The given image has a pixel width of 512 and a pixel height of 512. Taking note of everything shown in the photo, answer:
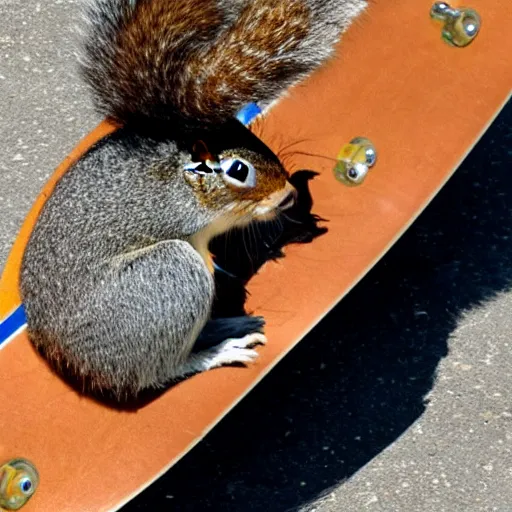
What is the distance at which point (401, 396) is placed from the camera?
316 centimetres

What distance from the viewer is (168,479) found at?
3.04 meters

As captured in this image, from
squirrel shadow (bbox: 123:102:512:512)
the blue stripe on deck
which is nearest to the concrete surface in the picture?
squirrel shadow (bbox: 123:102:512:512)

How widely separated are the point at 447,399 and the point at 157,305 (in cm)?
95

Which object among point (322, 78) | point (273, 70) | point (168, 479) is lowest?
point (168, 479)

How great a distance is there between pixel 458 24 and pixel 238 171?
0.88 meters

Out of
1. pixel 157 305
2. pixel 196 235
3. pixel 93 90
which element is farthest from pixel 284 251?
pixel 93 90

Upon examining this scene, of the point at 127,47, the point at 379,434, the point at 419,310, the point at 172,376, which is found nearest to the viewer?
the point at 127,47

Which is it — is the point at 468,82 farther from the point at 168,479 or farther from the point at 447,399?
the point at 168,479

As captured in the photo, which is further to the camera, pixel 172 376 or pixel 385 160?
pixel 385 160

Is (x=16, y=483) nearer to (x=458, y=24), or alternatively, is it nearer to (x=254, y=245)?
(x=254, y=245)

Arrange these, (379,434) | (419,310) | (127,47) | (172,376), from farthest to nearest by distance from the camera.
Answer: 1. (419,310)
2. (379,434)
3. (172,376)
4. (127,47)

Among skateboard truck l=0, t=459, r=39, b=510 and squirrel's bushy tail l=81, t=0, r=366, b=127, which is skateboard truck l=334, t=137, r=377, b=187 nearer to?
squirrel's bushy tail l=81, t=0, r=366, b=127

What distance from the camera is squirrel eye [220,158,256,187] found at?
8.96 ft

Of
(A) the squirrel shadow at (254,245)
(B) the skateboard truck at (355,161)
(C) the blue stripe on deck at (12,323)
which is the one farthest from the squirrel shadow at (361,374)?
(C) the blue stripe on deck at (12,323)
